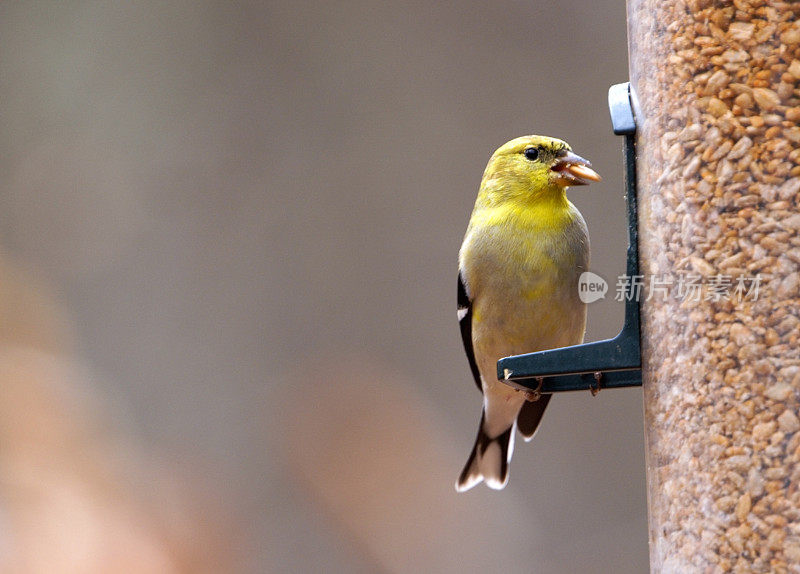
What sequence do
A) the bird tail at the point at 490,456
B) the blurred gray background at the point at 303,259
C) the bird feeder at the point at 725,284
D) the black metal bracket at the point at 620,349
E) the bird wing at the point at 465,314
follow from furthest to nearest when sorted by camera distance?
1. the blurred gray background at the point at 303,259
2. the bird tail at the point at 490,456
3. the bird wing at the point at 465,314
4. the black metal bracket at the point at 620,349
5. the bird feeder at the point at 725,284

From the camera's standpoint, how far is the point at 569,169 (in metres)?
3.25

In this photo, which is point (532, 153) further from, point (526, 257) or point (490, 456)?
point (490, 456)

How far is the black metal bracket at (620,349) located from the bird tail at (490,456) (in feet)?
4.71

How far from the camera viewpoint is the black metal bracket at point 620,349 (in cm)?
236

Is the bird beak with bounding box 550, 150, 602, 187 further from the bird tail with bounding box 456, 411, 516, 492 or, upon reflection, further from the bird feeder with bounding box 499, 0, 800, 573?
the bird tail with bounding box 456, 411, 516, 492

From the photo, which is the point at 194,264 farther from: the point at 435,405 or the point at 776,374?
the point at 776,374

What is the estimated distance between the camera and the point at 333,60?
639 cm

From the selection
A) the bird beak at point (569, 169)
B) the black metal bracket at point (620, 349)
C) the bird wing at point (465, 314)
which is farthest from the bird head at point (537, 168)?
the black metal bracket at point (620, 349)

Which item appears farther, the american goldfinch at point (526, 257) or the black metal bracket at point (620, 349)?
the american goldfinch at point (526, 257)

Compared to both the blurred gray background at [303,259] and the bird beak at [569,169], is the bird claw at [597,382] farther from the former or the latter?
the blurred gray background at [303,259]

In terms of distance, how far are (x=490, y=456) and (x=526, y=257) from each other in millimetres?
947

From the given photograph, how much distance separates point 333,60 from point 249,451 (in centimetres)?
237

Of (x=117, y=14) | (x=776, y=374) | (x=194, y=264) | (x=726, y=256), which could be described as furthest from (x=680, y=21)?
(x=117, y=14)

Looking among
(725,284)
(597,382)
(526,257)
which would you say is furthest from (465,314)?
(725,284)
